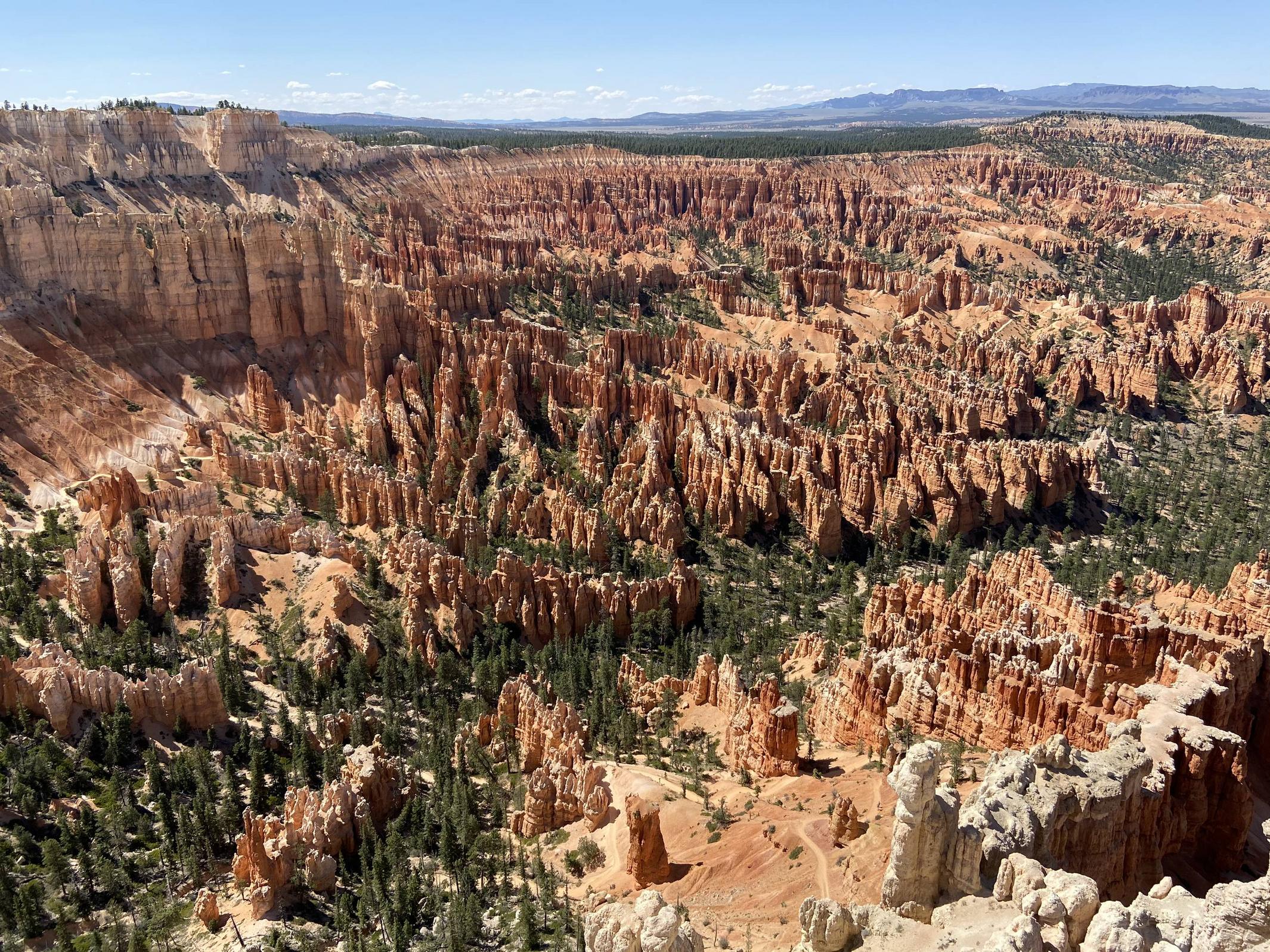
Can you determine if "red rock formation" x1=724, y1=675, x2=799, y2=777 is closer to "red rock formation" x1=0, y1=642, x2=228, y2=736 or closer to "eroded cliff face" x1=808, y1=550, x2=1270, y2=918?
"eroded cliff face" x1=808, y1=550, x2=1270, y2=918

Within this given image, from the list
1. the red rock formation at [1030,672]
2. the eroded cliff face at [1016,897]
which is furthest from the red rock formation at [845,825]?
the red rock formation at [1030,672]

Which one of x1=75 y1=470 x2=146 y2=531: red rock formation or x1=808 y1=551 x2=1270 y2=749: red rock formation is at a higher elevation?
x1=75 y1=470 x2=146 y2=531: red rock formation

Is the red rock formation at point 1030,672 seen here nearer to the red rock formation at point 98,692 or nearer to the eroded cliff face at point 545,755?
the eroded cliff face at point 545,755

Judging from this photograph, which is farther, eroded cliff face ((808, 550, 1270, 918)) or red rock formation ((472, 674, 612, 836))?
red rock formation ((472, 674, 612, 836))

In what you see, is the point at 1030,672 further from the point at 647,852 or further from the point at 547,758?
the point at 547,758

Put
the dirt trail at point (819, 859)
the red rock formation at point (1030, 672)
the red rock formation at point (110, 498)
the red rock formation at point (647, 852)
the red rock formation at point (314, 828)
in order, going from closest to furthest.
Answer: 1. the dirt trail at point (819, 859)
2. the red rock formation at point (647, 852)
3. the red rock formation at point (314, 828)
4. the red rock formation at point (1030, 672)
5. the red rock formation at point (110, 498)

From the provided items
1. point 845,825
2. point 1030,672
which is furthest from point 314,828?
point 1030,672

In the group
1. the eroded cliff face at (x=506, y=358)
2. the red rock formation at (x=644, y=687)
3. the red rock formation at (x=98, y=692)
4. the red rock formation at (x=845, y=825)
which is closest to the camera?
the red rock formation at (x=845, y=825)

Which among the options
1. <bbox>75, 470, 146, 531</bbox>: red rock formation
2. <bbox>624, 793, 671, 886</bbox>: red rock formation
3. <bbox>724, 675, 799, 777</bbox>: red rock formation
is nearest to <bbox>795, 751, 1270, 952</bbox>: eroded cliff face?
A: <bbox>624, 793, 671, 886</bbox>: red rock formation

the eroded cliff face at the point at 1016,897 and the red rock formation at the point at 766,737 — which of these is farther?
the red rock formation at the point at 766,737
